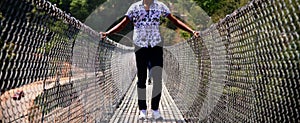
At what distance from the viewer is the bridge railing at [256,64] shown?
2326mm

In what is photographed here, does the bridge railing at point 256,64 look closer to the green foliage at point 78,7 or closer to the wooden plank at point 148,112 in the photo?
the wooden plank at point 148,112

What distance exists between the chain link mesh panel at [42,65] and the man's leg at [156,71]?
64 cm

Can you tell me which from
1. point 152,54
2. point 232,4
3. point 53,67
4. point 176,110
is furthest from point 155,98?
point 232,4

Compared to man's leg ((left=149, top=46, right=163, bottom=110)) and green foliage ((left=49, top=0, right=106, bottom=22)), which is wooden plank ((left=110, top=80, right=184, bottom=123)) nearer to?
man's leg ((left=149, top=46, right=163, bottom=110))

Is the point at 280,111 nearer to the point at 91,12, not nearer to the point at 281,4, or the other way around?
the point at 281,4

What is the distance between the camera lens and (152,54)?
196 inches

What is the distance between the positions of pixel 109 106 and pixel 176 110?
0.87 m

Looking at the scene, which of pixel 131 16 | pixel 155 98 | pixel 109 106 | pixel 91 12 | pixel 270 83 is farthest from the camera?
pixel 91 12

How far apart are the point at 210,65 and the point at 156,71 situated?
57cm

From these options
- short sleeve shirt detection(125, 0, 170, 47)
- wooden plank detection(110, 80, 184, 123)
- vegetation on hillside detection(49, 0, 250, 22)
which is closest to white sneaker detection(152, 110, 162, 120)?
wooden plank detection(110, 80, 184, 123)

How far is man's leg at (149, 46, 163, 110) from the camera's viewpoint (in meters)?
4.98

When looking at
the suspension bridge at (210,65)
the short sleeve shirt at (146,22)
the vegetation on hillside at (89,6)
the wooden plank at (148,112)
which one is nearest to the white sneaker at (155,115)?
the wooden plank at (148,112)

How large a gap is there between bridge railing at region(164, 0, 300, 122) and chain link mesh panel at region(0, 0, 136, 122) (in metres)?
1.15

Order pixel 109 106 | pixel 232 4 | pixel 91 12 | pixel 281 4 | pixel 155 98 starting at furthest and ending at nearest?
pixel 91 12
pixel 232 4
pixel 109 106
pixel 155 98
pixel 281 4
